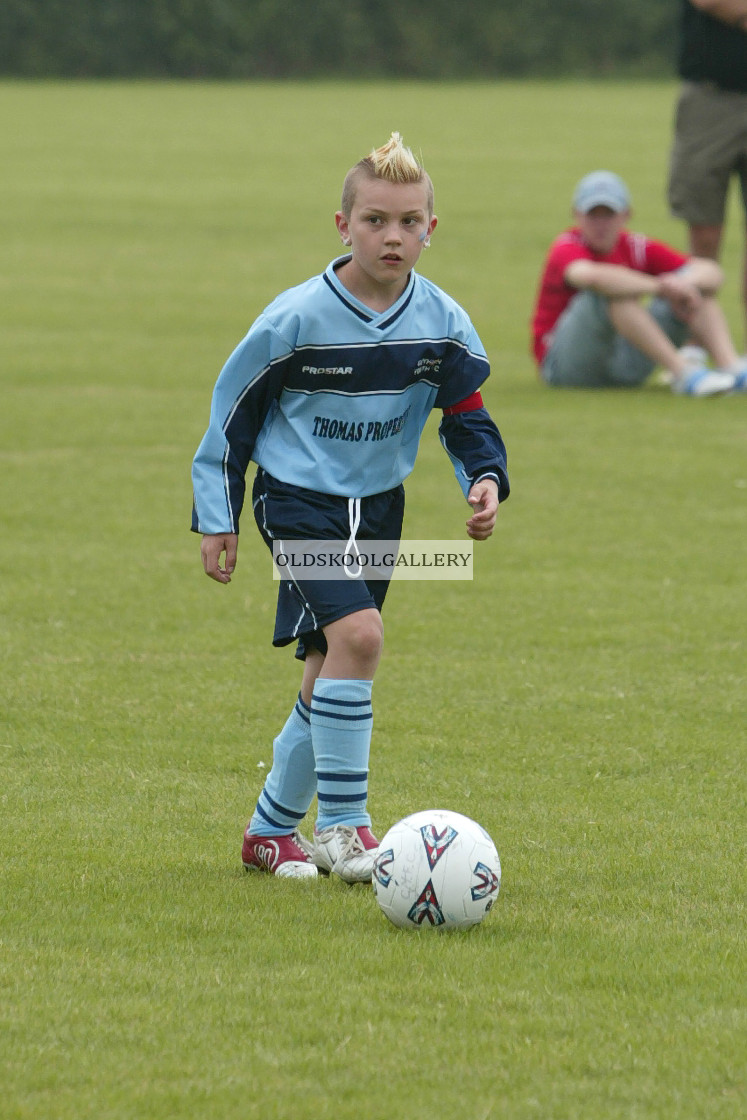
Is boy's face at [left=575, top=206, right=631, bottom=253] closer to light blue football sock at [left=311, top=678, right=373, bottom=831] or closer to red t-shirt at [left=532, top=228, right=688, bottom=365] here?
red t-shirt at [left=532, top=228, right=688, bottom=365]

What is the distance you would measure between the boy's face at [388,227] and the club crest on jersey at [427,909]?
53.0 inches

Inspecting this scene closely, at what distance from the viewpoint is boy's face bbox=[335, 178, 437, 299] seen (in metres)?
3.90

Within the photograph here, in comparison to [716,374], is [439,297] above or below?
above

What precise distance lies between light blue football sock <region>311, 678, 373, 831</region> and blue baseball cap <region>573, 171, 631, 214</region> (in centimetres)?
692

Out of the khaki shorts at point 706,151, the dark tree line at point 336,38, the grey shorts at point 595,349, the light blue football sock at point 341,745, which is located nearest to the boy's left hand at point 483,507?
the light blue football sock at point 341,745

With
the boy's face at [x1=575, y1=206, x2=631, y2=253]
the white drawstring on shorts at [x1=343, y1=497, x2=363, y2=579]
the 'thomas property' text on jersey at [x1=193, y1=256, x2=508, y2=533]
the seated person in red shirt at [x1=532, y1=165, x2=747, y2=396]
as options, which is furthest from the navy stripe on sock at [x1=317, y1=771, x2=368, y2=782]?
the boy's face at [x1=575, y1=206, x2=631, y2=253]

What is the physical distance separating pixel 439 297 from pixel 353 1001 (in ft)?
5.58

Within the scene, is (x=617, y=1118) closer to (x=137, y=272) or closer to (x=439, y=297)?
(x=439, y=297)

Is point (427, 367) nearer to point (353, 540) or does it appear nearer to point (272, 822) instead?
point (353, 540)

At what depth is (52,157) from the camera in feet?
90.0

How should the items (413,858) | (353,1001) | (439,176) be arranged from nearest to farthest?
(353,1001)
(413,858)
(439,176)

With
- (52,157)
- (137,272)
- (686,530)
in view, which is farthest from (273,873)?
(52,157)

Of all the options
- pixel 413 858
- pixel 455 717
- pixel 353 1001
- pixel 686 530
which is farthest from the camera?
pixel 686 530

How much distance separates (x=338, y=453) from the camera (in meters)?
4.04
